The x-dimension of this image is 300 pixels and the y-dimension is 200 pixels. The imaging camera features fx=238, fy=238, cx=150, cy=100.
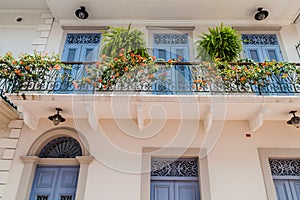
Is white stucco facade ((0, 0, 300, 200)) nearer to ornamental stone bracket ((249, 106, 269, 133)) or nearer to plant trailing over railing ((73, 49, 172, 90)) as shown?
ornamental stone bracket ((249, 106, 269, 133))

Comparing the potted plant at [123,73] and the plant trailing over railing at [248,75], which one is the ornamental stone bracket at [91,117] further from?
the plant trailing over railing at [248,75]

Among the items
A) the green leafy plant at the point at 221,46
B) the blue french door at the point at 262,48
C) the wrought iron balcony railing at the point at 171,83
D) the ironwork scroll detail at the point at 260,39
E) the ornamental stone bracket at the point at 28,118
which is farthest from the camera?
the ironwork scroll detail at the point at 260,39

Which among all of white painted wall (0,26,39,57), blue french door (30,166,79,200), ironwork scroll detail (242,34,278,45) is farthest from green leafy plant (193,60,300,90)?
white painted wall (0,26,39,57)

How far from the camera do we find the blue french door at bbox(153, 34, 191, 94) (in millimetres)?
5395

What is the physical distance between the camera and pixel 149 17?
24.0 ft

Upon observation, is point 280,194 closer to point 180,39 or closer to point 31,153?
point 180,39

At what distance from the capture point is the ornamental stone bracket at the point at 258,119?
15.9ft

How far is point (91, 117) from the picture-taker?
503 cm

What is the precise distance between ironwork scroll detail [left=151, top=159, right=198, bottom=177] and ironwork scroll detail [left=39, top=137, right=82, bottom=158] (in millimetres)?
1693

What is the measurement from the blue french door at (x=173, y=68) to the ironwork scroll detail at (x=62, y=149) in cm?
219

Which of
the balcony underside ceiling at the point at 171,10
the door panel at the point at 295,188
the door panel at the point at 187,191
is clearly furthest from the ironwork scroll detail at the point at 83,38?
the door panel at the point at 295,188

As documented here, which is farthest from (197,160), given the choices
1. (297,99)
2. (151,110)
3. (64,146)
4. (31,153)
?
(31,153)

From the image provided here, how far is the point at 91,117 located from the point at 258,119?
349cm

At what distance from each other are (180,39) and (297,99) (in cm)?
358
